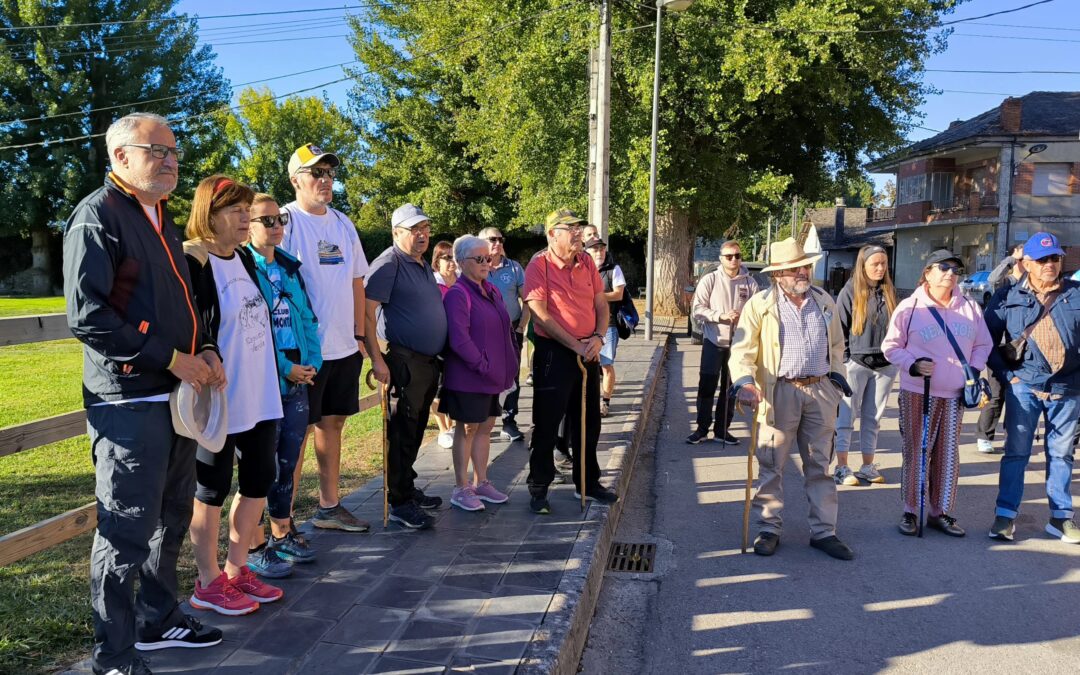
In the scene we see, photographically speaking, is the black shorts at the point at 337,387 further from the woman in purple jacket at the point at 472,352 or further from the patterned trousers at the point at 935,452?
the patterned trousers at the point at 935,452

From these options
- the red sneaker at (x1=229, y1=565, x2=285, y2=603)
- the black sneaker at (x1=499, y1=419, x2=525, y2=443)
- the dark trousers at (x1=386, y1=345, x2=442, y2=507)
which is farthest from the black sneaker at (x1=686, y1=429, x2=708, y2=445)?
the red sneaker at (x1=229, y1=565, x2=285, y2=603)

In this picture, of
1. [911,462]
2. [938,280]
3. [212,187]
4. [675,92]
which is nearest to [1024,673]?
[911,462]

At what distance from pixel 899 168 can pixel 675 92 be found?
2980cm

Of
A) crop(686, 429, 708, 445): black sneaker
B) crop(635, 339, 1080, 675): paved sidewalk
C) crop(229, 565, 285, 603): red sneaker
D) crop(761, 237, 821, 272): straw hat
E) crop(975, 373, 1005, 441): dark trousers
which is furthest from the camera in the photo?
crop(686, 429, 708, 445): black sneaker

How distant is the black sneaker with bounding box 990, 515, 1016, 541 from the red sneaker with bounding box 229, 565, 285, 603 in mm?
4717

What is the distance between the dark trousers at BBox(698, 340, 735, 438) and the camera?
8.23 meters

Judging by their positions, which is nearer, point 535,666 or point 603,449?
point 535,666

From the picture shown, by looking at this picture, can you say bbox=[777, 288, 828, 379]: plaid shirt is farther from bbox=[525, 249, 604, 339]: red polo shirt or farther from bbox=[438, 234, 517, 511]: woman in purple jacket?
bbox=[438, 234, 517, 511]: woman in purple jacket

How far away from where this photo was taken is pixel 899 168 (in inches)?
1736

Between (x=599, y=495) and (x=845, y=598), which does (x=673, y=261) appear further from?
(x=845, y=598)

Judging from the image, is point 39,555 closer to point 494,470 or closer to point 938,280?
point 494,470

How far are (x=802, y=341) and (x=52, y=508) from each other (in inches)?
216

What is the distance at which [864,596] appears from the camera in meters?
4.56

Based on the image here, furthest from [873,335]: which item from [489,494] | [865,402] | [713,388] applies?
[489,494]
